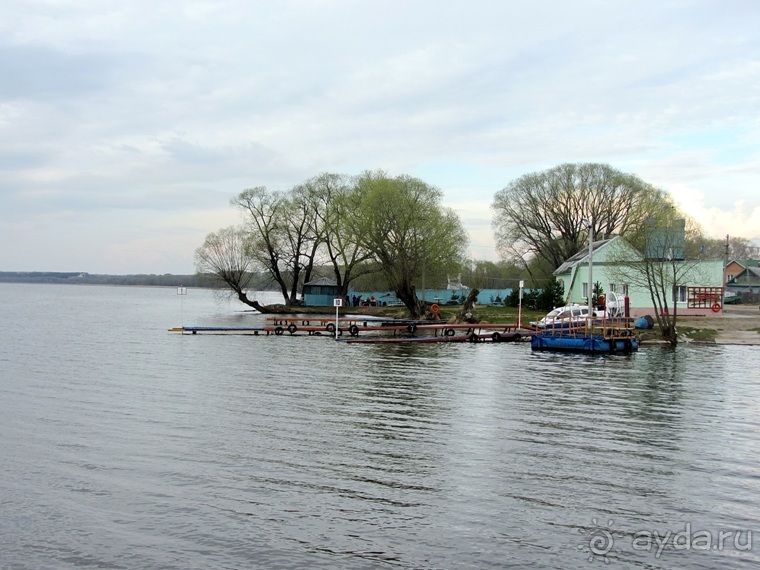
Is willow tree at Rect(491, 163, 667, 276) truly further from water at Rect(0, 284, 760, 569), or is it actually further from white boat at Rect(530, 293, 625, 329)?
water at Rect(0, 284, 760, 569)

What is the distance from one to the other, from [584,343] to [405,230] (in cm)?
2609

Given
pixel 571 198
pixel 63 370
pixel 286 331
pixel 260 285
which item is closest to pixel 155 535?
pixel 63 370

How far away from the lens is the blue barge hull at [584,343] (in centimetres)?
3866

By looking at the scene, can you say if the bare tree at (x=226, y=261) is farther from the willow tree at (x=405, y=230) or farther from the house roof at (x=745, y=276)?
the house roof at (x=745, y=276)

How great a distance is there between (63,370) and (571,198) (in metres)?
60.3

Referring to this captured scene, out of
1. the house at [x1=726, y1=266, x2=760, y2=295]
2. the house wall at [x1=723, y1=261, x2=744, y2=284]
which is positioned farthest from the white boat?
the house wall at [x1=723, y1=261, x2=744, y2=284]

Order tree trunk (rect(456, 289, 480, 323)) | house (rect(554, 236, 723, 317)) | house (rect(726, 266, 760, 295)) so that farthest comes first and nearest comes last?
house (rect(726, 266, 760, 295)) < tree trunk (rect(456, 289, 480, 323)) < house (rect(554, 236, 723, 317))

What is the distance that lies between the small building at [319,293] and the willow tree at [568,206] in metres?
21.5

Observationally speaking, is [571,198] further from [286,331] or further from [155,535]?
[155,535]

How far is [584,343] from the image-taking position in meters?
39.4

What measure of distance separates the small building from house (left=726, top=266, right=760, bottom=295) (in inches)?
2034

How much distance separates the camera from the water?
9586 mm

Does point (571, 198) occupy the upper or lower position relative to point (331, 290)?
upper

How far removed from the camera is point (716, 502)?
11.5 meters
